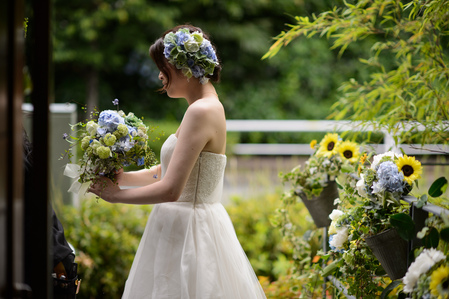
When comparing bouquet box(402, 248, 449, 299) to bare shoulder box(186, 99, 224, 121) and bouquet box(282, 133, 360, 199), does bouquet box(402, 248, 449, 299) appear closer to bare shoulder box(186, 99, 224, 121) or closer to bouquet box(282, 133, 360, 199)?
bare shoulder box(186, 99, 224, 121)

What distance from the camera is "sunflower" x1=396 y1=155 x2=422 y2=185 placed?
1.83 metres

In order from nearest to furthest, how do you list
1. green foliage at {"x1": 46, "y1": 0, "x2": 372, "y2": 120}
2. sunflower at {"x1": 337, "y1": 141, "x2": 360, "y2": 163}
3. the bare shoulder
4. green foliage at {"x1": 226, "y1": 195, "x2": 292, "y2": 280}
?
the bare shoulder, sunflower at {"x1": 337, "y1": 141, "x2": 360, "y2": 163}, green foliage at {"x1": 226, "y1": 195, "x2": 292, "y2": 280}, green foliage at {"x1": 46, "y1": 0, "x2": 372, "y2": 120}

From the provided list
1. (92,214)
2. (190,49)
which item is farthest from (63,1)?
(190,49)

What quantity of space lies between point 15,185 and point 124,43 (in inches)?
345

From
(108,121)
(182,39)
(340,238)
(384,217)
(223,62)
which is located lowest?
(340,238)

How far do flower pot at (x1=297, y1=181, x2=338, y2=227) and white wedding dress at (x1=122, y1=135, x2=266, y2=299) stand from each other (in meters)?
0.67

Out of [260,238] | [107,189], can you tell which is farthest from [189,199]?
[260,238]

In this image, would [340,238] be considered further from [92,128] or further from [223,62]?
[223,62]

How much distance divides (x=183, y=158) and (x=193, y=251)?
1.26ft

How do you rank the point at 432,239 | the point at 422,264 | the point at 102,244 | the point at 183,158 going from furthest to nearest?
the point at 102,244, the point at 183,158, the point at 432,239, the point at 422,264

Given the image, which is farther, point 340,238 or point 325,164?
point 325,164

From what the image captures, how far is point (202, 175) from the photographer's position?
2064 mm

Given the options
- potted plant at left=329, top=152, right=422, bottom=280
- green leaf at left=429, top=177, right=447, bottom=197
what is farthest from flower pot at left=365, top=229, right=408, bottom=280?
green leaf at left=429, top=177, right=447, bottom=197

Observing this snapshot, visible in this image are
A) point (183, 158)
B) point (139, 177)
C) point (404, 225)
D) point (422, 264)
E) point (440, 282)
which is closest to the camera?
point (440, 282)
